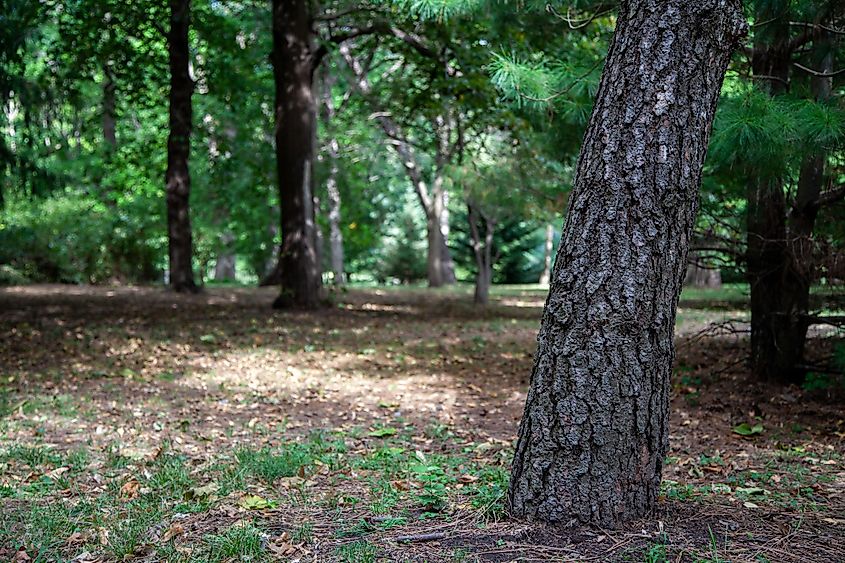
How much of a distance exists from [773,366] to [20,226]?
1641 centimetres

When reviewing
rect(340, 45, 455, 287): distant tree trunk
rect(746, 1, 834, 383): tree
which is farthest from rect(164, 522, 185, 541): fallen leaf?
rect(340, 45, 455, 287): distant tree trunk

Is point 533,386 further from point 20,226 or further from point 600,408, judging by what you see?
point 20,226

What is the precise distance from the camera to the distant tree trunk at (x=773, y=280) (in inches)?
207

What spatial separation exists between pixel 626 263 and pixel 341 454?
7.51ft

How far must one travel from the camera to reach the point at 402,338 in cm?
939

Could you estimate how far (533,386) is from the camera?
9.18 feet

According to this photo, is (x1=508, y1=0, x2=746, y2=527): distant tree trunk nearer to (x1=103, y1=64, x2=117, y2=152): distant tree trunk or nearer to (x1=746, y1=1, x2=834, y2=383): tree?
(x1=746, y1=1, x2=834, y2=383): tree

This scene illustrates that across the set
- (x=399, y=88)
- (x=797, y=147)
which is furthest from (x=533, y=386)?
(x=399, y=88)

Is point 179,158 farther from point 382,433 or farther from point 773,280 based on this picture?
point 773,280

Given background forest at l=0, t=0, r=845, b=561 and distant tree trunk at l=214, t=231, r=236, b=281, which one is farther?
distant tree trunk at l=214, t=231, r=236, b=281

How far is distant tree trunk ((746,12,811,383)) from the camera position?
17.3ft

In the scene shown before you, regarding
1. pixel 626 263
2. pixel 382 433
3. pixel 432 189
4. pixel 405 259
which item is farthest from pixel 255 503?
pixel 405 259

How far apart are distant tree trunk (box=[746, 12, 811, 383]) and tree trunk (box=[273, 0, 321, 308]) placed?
7136 millimetres

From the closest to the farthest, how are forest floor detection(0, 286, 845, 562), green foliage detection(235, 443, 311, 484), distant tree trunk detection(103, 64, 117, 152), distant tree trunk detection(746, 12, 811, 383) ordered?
forest floor detection(0, 286, 845, 562), green foliage detection(235, 443, 311, 484), distant tree trunk detection(746, 12, 811, 383), distant tree trunk detection(103, 64, 117, 152)
